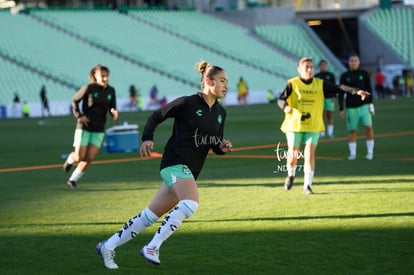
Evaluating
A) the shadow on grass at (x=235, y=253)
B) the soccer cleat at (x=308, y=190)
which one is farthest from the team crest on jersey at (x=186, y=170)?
the soccer cleat at (x=308, y=190)

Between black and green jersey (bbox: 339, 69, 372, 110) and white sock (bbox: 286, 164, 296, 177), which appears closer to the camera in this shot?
white sock (bbox: 286, 164, 296, 177)

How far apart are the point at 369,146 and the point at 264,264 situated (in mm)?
11979

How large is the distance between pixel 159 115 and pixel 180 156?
1.46 feet

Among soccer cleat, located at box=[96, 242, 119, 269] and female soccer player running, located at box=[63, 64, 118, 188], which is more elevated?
female soccer player running, located at box=[63, 64, 118, 188]

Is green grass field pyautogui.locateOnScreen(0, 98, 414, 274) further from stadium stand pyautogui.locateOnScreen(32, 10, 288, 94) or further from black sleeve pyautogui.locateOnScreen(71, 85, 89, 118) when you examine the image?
stadium stand pyautogui.locateOnScreen(32, 10, 288, 94)

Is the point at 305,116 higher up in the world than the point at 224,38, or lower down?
lower down

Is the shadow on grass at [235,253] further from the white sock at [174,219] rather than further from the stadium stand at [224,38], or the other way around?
the stadium stand at [224,38]

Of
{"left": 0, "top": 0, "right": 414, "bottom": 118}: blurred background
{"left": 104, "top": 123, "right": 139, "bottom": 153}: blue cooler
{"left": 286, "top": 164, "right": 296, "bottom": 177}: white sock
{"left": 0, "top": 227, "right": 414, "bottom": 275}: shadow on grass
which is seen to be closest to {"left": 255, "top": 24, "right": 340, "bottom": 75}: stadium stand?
{"left": 0, "top": 0, "right": 414, "bottom": 118}: blurred background

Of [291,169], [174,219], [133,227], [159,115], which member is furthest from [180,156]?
[291,169]

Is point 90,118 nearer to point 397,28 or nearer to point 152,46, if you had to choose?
point 152,46

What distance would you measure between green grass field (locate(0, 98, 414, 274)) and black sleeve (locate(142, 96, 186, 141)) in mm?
1273

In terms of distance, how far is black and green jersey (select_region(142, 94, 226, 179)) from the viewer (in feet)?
30.0

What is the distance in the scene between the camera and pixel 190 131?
9180 millimetres

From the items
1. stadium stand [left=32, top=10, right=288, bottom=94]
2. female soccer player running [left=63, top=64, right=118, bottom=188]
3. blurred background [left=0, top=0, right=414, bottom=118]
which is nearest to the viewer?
female soccer player running [left=63, top=64, right=118, bottom=188]
